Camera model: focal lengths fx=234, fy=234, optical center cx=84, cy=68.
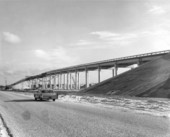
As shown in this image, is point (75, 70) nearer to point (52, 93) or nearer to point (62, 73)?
point (62, 73)

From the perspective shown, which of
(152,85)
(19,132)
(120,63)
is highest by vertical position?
(120,63)

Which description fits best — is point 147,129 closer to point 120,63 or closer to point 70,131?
point 70,131

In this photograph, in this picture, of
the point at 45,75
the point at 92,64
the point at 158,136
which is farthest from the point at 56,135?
the point at 45,75

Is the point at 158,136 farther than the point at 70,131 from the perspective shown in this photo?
No

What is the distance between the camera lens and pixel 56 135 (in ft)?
26.5

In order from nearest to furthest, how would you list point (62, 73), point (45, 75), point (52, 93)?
1. point (52, 93)
2. point (62, 73)
3. point (45, 75)

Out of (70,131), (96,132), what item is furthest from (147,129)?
(70,131)

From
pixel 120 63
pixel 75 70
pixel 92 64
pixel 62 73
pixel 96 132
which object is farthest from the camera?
pixel 62 73

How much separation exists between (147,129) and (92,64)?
81750 mm

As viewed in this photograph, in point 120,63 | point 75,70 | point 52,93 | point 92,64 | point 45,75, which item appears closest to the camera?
point 52,93

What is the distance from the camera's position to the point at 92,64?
297 ft

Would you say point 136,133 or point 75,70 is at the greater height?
point 75,70

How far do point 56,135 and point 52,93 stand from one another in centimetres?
2264

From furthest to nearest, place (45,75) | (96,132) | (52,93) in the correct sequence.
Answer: (45,75) < (52,93) < (96,132)
